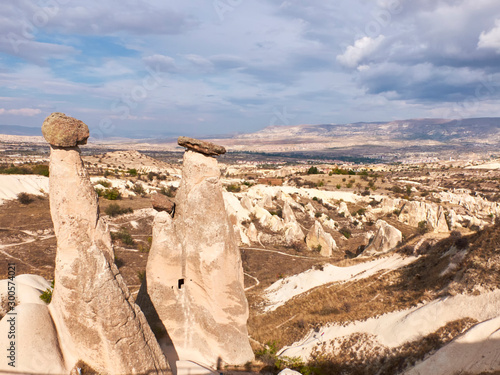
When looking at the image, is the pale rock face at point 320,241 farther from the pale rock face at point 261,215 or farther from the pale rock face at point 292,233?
the pale rock face at point 261,215

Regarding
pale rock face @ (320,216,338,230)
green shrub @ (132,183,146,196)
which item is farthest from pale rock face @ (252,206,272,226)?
green shrub @ (132,183,146,196)

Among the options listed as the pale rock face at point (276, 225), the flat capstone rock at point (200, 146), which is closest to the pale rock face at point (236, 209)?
the pale rock face at point (276, 225)

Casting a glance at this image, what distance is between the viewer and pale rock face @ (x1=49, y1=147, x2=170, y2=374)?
6.02 m

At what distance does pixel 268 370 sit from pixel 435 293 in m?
5.63

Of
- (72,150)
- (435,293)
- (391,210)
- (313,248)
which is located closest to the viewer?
(72,150)

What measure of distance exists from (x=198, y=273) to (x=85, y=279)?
3.10 metres

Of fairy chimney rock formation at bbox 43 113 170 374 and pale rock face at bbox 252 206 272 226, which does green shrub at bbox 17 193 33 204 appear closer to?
pale rock face at bbox 252 206 272 226

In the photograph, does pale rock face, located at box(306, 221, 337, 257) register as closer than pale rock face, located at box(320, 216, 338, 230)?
Yes

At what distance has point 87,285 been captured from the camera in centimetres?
601

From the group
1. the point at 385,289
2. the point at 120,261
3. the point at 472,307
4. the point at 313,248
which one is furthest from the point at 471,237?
the point at 120,261

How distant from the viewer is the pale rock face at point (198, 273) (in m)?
8.47

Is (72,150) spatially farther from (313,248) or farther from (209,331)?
(313,248)

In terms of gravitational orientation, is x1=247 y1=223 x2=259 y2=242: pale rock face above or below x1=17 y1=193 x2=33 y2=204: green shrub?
below

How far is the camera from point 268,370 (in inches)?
353
